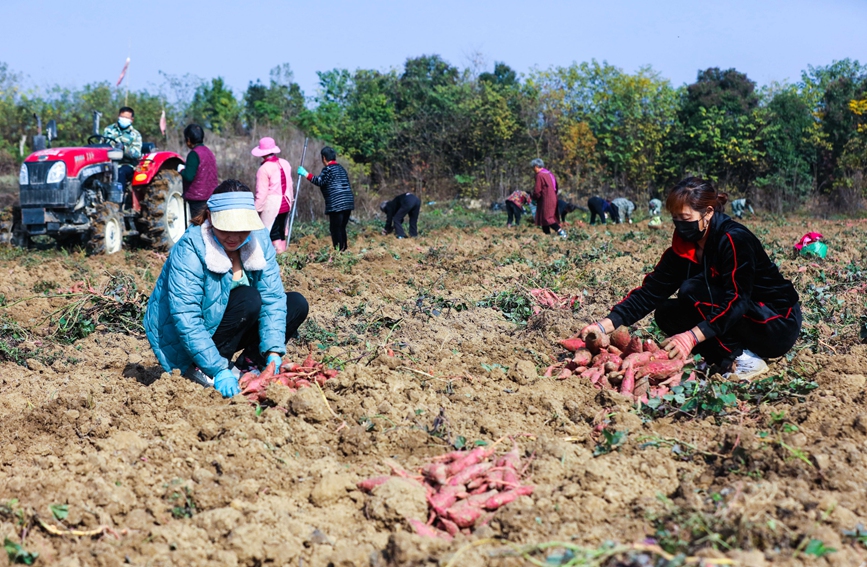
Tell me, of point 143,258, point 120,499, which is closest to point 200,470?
point 120,499

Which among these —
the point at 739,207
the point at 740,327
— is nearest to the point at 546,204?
the point at 739,207

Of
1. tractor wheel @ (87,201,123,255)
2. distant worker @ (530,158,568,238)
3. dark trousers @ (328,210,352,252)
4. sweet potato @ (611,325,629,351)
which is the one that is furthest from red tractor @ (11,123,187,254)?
sweet potato @ (611,325,629,351)

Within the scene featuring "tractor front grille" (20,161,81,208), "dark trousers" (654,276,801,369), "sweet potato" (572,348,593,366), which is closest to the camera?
"dark trousers" (654,276,801,369)

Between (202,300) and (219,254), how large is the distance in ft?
0.95

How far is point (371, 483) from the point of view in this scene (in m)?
3.11

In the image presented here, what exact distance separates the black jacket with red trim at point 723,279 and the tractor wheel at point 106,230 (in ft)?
23.8

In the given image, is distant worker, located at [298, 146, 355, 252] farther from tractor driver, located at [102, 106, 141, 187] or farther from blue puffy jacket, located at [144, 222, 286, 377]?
blue puffy jacket, located at [144, 222, 286, 377]

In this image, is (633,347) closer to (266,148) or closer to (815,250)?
(266,148)

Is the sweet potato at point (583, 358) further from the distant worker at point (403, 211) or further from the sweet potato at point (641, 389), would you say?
the distant worker at point (403, 211)

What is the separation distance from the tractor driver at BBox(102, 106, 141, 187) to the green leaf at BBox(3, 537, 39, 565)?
27.5ft

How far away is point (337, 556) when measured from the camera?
2.69 meters

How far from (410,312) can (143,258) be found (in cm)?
441

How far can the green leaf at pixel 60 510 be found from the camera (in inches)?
115

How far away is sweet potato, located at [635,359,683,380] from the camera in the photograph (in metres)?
4.12
